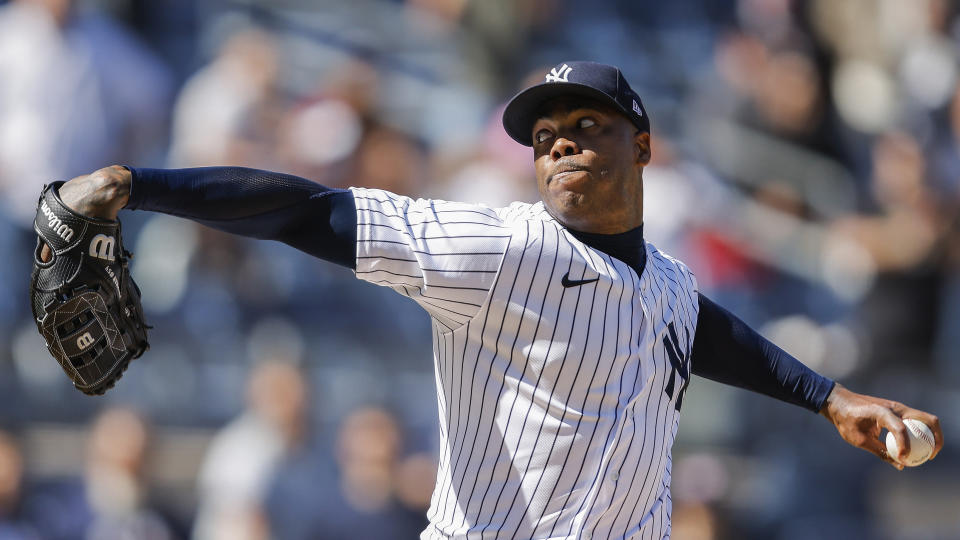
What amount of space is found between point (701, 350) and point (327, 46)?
15.5 feet

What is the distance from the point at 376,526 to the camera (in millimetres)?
5023

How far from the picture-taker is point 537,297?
8.00 feet

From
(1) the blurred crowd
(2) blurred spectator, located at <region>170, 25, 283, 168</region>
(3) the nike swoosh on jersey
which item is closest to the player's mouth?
(3) the nike swoosh on jersey

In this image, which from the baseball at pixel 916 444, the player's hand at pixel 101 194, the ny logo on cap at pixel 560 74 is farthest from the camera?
the baseball at pixel 916 444

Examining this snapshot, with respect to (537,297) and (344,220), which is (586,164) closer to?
(537,297)

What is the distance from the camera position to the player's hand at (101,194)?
2.15m

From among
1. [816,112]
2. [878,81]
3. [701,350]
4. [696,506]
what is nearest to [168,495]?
[696,506]

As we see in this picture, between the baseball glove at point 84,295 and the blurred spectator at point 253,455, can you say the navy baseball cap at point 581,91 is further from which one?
the blurred spectator at point 253,455

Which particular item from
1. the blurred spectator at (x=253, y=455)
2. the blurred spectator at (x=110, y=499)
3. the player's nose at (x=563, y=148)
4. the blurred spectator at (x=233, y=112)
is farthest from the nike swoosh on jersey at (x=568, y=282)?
the blurred spectator at (x=233, y=112)

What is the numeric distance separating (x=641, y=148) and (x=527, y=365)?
63 centimetres

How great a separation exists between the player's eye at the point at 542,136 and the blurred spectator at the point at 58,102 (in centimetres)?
408

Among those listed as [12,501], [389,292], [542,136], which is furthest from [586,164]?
[12,501]

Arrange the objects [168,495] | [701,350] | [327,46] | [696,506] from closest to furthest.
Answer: [701,350], [696,506], [168,495], [327,46]

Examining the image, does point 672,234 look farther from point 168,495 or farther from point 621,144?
point 621,144
